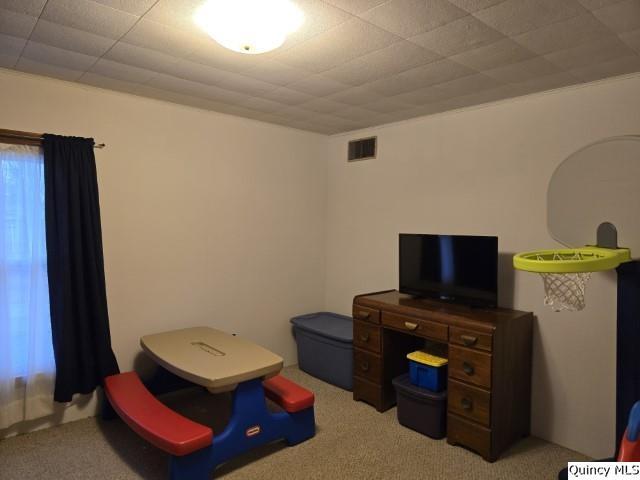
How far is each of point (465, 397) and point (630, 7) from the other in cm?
213

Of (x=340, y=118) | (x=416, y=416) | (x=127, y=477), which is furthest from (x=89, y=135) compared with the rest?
(x=416, y=416)

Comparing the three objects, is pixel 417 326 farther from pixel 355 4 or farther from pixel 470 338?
pixel 355 4

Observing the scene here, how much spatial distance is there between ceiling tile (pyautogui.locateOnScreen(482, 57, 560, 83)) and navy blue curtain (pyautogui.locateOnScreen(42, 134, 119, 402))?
2572 mm

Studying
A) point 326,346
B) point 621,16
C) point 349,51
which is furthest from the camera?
point 326,346

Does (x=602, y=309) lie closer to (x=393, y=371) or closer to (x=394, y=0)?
(x=393, y=371)

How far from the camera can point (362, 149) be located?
3930mm

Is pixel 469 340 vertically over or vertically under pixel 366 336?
over

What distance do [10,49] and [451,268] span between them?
292cm

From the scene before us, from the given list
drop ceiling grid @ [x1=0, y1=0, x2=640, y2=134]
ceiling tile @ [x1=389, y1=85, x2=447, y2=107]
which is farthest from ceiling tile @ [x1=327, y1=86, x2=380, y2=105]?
ceiling tile @ [x1=389, y1=85, x2=447, y2=107]

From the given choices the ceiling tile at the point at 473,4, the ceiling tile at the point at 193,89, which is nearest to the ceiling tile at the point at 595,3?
the ceiling tile at the point at 473,4

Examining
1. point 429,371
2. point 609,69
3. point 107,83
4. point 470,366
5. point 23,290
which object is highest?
point 107,83

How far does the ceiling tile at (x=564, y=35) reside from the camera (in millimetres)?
1788

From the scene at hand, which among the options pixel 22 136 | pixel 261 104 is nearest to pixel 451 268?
pixel 261 104

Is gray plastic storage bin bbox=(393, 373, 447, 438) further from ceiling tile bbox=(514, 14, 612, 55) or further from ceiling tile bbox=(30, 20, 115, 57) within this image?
ceiling tile bbox=(30, 20, 115, 57)
